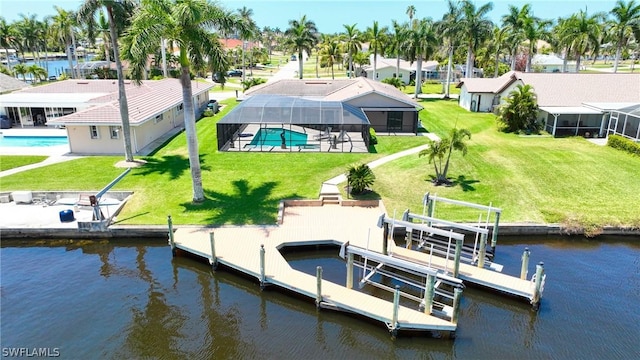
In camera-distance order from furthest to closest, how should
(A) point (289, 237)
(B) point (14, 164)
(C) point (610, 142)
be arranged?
(C) point (610, 142) → (B) point (14, 164) → (A) point (289, 237)

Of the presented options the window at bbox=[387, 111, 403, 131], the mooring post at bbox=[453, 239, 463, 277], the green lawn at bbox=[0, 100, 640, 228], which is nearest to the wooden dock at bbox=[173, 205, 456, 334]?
the green lawn at bbox=[0, 100, 640, 228]

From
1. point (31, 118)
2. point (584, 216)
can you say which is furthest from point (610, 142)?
point (31, 118)

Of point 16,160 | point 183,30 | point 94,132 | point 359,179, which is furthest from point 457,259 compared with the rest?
point 16,160

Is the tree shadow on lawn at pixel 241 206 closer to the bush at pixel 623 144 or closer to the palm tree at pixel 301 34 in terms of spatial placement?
the bush at pixel 623 144

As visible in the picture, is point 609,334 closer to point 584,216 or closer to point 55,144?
point 584,216

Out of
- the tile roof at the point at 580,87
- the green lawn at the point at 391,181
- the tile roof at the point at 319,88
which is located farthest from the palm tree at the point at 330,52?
the green lawn at the point at 391,181

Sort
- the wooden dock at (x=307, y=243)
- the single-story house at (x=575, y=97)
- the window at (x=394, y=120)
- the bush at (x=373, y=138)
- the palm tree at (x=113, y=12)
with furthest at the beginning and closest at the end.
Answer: the window at (x=394, y=120) < the single-story house at (x=575, y=97) < the bush at (x=373, y=138) < the palm tree at (x=113, y=12) < the wooden dock at (x=307, y=243)
